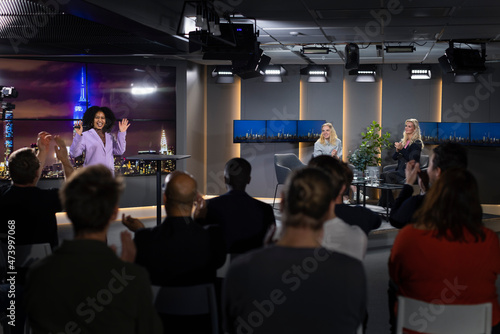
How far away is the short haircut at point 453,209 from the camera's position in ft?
7.50

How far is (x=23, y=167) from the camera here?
318 cm

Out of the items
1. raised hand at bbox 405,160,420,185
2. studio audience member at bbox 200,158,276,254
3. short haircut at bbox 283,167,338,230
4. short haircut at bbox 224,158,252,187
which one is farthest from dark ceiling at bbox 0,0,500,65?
short haircut at bbox 283,167,338,230

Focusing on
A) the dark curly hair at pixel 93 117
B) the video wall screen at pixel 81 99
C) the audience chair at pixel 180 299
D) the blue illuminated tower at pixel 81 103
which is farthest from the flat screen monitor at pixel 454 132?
the audience chair at pixel 180 299

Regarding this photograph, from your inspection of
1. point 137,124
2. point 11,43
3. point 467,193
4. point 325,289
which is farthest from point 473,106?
point 325,289

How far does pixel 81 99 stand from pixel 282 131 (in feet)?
12.7

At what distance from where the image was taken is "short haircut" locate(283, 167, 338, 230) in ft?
5.35

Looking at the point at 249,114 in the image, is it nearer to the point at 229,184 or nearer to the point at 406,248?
the point at 229,184

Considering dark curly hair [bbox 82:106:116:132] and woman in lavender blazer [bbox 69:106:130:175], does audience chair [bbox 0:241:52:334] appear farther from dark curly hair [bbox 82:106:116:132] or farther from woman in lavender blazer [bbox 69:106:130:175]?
dark curly hair [bbox 82:106:116:132]

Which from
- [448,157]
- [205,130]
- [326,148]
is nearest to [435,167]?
[448,157]

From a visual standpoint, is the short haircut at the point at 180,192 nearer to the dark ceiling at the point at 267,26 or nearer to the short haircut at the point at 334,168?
the short haircut at the point at 334,168

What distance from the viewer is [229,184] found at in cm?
334

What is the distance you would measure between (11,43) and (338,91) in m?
6.03

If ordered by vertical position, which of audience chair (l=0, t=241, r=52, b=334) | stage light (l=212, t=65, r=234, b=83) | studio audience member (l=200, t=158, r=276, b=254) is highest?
stage light (l=212, t=65, r=234, b=83)

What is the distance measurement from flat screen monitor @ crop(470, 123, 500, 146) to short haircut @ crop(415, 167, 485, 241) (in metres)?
8.41
